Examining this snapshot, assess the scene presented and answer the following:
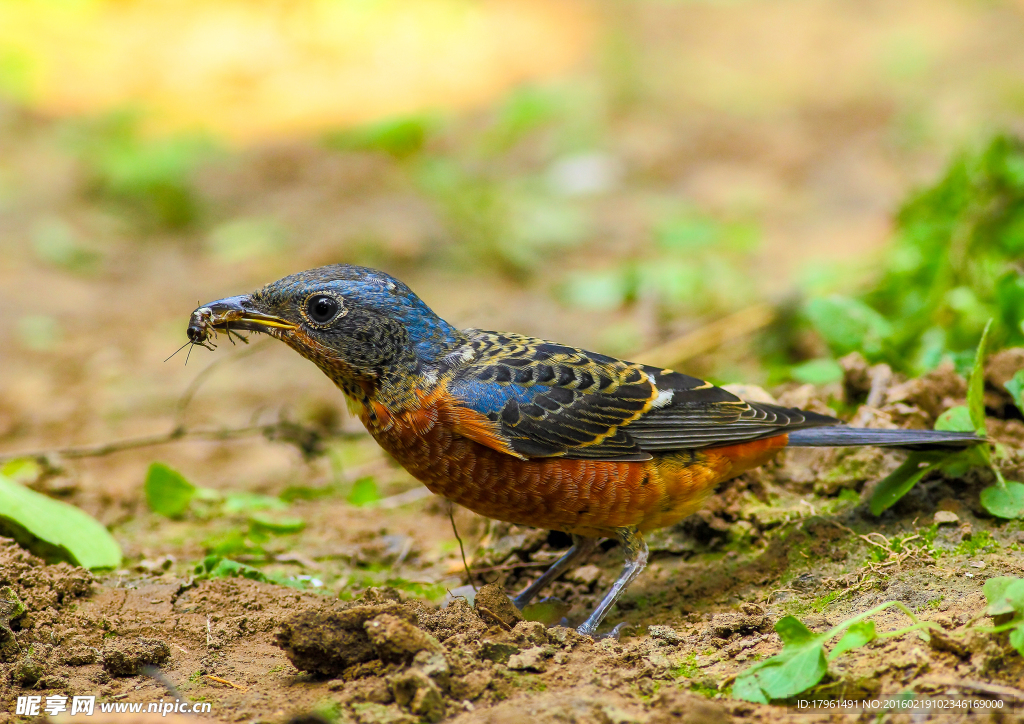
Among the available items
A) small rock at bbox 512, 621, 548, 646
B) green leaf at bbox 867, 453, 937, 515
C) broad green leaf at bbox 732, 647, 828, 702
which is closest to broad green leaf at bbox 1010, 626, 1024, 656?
broad green leaf at bbox 732, 647, 828, 702

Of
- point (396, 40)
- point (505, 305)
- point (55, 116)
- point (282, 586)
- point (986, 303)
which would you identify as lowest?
point (282, 586)

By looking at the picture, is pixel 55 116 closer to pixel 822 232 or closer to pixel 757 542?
pixel 822 232

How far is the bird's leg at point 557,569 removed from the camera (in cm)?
434

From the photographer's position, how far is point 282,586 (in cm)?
425

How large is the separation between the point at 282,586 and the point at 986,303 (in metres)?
4.40

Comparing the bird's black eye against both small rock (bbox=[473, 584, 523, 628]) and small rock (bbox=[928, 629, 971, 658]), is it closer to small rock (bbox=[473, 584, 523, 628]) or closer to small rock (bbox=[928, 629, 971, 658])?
small rock (bbox=[473, 584, 523, 628])

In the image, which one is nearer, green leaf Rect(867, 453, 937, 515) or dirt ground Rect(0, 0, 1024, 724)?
dirt ground Rect(0, 0, 1024, 724)

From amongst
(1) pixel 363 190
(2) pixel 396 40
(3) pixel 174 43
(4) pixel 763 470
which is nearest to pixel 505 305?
(1) pixel 363 190

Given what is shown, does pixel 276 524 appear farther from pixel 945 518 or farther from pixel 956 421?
pixel 956 421

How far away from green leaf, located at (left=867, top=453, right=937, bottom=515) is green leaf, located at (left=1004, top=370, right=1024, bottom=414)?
1.86 feet

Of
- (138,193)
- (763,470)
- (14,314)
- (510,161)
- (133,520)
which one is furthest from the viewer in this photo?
(510,161)

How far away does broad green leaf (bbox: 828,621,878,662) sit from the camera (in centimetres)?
292

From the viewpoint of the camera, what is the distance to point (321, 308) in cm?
408

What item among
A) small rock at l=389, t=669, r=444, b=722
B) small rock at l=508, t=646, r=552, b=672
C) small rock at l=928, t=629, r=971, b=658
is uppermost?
small rock at l=508, t=646, r=552, b=672
